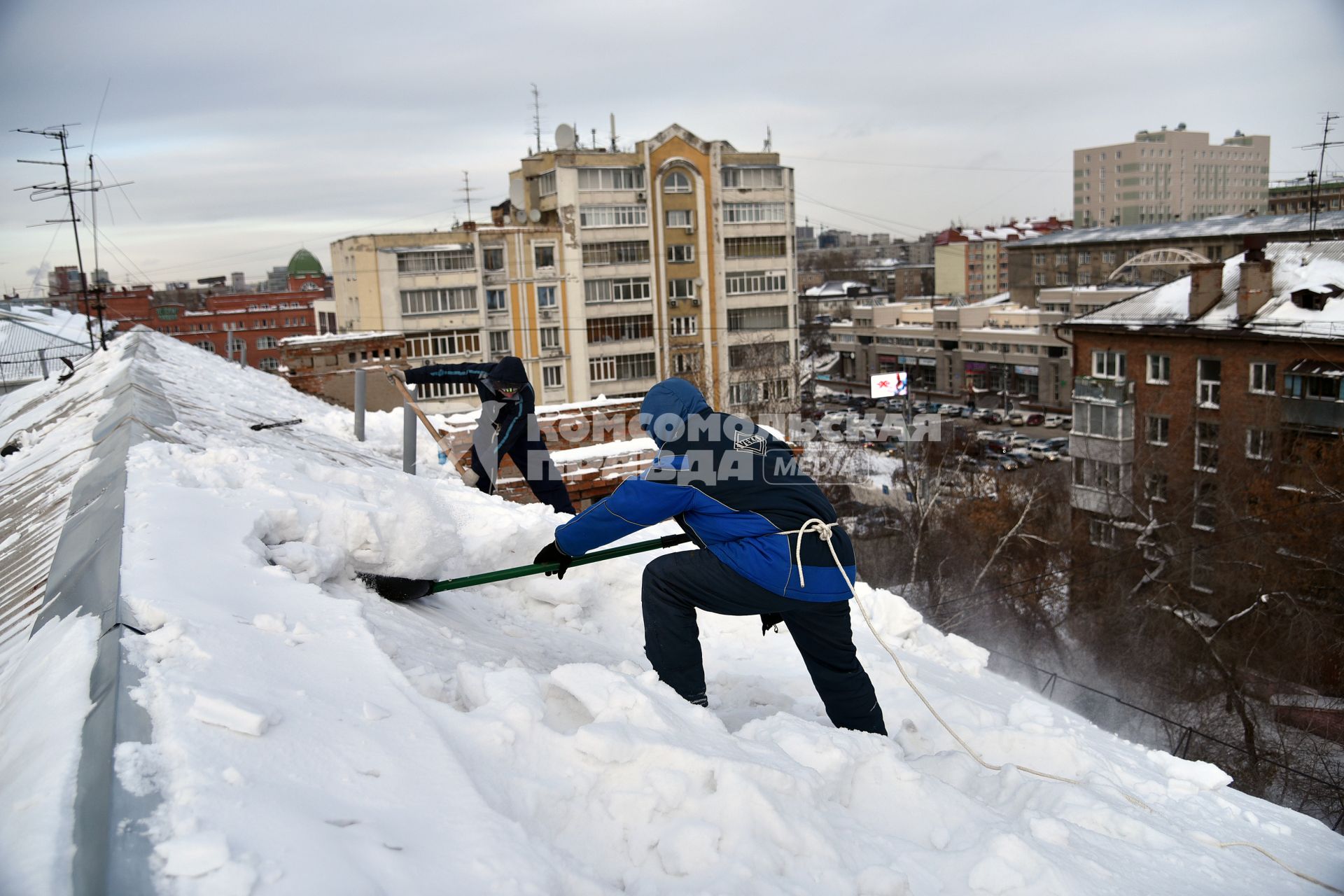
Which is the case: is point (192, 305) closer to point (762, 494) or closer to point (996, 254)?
point (996, 254)

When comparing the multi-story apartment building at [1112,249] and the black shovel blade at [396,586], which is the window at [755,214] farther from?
the black shovel blade at [396,586]

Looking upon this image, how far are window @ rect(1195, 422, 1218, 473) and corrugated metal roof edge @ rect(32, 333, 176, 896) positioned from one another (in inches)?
853

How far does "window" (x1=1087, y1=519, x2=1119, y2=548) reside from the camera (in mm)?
21406

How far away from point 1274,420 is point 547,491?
18536 mm

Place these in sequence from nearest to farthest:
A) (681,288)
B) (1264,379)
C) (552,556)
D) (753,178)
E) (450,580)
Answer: (552,556), (450,580), (1264,379), (753,178), (681,288)

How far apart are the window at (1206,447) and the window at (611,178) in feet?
69.4

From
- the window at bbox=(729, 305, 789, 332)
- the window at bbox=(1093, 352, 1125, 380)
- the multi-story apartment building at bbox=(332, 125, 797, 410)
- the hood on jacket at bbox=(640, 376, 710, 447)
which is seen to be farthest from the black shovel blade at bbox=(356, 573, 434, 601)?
the window at bbox=(729, 305, 789, 332)

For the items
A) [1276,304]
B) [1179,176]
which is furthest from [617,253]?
[1179,176]

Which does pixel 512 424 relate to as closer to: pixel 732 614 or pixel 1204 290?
pixel 732 614

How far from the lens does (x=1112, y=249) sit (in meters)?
51.5

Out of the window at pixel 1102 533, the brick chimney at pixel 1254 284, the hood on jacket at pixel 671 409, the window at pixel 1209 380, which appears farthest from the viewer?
the window at pixel 1102 533

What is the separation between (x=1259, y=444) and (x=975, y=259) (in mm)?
59327

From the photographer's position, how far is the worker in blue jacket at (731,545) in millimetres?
3338

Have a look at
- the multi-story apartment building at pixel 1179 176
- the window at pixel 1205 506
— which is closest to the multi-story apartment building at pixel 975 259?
the multi-story apartment building at pixel 1179 176
